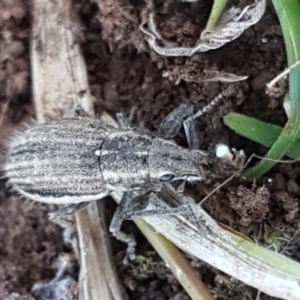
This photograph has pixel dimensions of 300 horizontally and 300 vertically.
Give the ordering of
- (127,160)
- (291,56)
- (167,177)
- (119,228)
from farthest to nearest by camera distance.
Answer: (119,228) < (127,160) < (167,177) < (291,56)

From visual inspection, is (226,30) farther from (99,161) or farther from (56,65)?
(56,65)

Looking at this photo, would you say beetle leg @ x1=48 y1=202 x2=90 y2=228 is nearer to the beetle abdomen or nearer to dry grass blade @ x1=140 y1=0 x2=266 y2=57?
the beetle abdomen

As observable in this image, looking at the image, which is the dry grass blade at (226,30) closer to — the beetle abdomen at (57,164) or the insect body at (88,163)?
the insect body at (88,163)

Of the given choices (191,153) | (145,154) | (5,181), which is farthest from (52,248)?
(191,153)

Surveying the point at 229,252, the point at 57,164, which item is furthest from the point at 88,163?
the point at 229,252

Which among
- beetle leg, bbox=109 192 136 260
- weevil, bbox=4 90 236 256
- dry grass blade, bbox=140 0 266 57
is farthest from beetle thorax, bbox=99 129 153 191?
dry grass blade, bbox=140 0 266 57

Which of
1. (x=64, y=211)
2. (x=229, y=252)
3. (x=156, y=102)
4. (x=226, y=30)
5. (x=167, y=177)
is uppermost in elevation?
(x=226, y=30)
